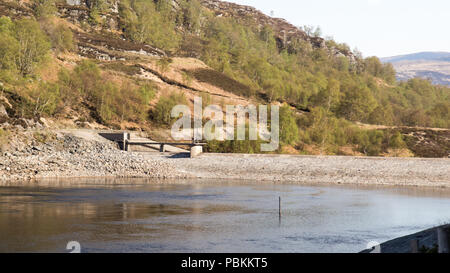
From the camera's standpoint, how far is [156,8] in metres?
179

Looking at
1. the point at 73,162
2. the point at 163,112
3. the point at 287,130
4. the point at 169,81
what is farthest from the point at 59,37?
the point at 73,162

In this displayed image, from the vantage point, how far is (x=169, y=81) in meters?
104

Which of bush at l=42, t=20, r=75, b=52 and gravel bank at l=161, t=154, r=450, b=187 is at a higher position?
bush at l=42, t=20, r=75, b=52

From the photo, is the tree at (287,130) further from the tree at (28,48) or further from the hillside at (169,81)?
the tree at (28,48)

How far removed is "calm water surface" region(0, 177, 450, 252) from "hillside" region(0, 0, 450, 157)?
1735 centimetres

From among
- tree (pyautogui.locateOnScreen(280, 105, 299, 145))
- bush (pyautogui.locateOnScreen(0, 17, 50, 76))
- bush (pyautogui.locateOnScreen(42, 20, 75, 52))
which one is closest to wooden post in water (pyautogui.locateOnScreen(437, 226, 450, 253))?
tree (pyautogui.locateOnScreen(280, 105, 299, 145))

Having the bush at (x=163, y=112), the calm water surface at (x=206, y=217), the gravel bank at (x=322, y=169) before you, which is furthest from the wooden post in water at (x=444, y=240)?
the bush at (x=163, y=112)

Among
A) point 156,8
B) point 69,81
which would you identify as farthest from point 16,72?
point 156,8

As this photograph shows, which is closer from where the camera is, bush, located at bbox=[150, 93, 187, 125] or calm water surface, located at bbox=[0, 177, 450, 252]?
calm water surface, located at bbox=[0, 177, 450, 252]

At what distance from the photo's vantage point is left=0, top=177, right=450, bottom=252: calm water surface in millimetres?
20656

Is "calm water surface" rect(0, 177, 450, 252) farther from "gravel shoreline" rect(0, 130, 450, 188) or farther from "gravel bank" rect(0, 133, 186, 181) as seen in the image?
"gravel shoreline" rect(0, 130, 450, 188)

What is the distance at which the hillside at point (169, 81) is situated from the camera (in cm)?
6660

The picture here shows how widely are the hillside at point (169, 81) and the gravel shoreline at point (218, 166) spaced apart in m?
4.36
